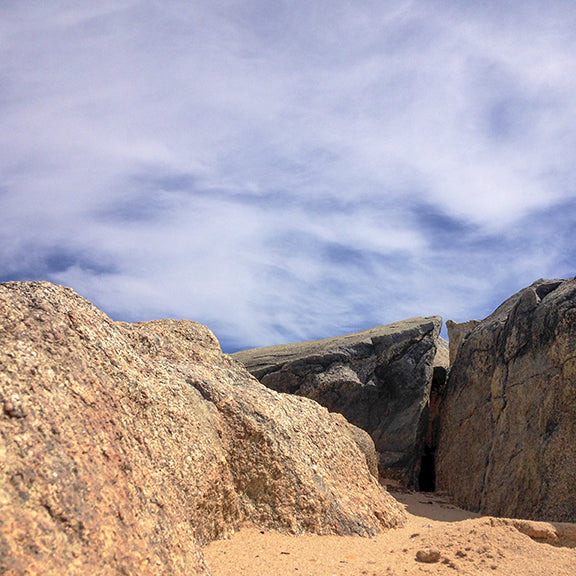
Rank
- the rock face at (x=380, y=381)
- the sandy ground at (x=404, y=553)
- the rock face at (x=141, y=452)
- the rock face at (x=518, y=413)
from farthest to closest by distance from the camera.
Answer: the rock face at (x=380, y=381), the rock face at (x=518, y=413), the sandy ground at (x=404, y=553), the rock face at (x=141, y=452)

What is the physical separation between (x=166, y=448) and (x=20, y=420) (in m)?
1.56

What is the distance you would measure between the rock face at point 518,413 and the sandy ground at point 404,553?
274cm

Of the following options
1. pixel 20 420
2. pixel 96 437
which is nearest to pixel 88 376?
pixel 96 437

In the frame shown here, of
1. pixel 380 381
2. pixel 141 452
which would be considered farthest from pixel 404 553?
pixel 380 381


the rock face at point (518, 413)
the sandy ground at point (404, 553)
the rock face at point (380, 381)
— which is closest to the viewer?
the sandy ground at point (404, 553)

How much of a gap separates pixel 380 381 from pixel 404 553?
282 inches

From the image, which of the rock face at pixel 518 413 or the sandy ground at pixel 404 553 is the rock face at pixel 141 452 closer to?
the sandy ground at pixel 404 553

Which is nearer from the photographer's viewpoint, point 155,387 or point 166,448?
point 166,448

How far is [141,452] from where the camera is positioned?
391 centimetres

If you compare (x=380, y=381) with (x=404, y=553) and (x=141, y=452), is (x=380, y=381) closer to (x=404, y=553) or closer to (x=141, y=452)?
(x=404, y=553)

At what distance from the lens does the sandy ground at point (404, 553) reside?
4301 millimetres

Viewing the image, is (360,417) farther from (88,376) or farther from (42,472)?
(42,472)

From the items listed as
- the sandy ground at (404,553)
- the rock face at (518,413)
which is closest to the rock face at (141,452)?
the sandy ground at (404,553)

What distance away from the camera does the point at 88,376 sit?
3.79 metres
